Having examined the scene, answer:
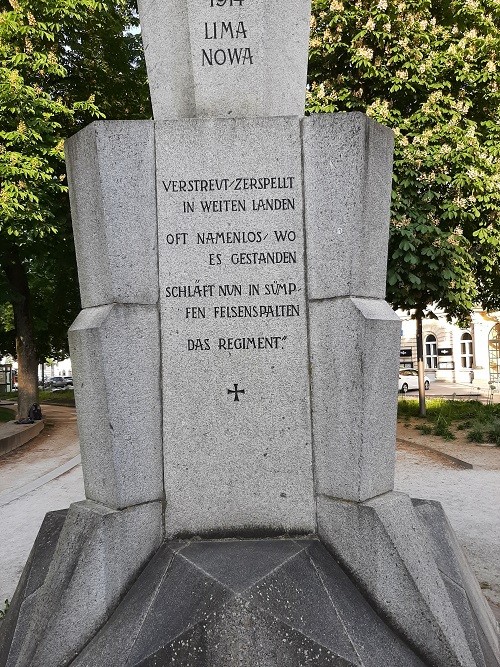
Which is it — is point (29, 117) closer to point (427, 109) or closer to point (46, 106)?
point (46, 106)

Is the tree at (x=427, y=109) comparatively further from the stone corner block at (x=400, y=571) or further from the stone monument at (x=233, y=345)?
the stone corner block at (x=400, y=571)

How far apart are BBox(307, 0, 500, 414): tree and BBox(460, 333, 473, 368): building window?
112 ft

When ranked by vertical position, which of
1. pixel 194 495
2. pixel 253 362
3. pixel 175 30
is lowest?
pixel 194 495

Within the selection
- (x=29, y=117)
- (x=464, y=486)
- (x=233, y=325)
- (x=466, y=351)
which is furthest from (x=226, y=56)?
(x=466, y=351)

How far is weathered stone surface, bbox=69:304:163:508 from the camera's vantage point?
3066 millimetres

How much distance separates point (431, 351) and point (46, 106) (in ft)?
141

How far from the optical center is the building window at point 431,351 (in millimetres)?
48469

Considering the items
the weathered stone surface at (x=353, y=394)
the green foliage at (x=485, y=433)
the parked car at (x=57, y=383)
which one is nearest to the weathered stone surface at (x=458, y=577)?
the weathered stone surface at (x=353, y=394)

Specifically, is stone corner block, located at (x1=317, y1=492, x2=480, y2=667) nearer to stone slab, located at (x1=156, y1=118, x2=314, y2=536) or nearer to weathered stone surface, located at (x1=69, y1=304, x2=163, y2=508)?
stone slab, located at (x1=156, y1=118, x2=314, y2=536)

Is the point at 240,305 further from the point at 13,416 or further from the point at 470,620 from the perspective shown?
the point at 13,416

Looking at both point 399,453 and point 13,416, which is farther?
point 13,416

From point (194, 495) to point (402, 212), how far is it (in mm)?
10845

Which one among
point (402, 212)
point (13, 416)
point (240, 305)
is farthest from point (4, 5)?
point (240, 305)

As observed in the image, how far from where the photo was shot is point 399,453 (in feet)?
39.7
